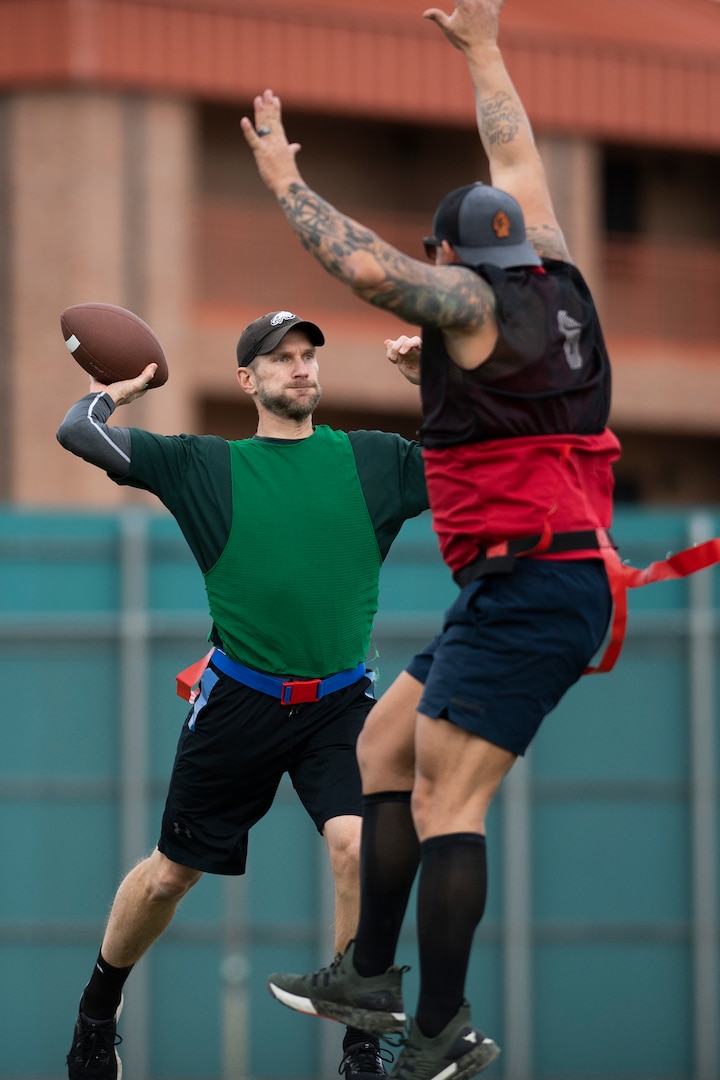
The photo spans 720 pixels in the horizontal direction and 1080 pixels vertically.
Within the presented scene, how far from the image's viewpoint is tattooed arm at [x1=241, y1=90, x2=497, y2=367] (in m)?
4.48

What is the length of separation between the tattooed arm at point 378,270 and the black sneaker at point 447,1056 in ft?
5.62

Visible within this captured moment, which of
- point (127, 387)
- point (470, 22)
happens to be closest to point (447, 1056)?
point (127, 387)

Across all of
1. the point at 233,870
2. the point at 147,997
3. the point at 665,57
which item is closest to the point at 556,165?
the point at 665,57

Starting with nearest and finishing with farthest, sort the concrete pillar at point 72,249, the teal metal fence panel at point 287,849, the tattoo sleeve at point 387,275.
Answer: the tattoo sleeve at point 387,275
the teal metal fence panel at point 287,849
the concrete pillar at point 72,249

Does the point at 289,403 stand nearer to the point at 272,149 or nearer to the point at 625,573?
the point at 272,149

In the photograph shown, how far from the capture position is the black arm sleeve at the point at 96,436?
19.1ft

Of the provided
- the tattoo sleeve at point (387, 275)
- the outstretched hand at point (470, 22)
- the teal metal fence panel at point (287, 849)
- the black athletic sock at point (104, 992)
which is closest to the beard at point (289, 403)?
the outstretched hand at point (470, 22)

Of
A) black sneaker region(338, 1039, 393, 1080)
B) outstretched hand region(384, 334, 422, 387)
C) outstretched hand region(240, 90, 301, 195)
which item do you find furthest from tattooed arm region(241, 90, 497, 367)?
black sneaker region(338, 1039, 393, 1080)

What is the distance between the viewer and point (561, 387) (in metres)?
4.72

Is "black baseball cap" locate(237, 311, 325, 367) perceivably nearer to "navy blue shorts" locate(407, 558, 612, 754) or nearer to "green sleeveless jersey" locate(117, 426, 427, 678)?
"green sleeveless jersey" locate(117, 426, 427, 678)

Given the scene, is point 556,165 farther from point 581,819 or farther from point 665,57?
point 581,819

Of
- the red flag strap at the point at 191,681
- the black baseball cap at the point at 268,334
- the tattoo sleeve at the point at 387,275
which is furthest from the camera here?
the red flag strap at the point at 191,681

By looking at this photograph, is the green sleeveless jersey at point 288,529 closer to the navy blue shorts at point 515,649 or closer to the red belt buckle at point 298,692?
the red belt buckle at point 298,692

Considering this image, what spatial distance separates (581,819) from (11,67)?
31.5 feet
